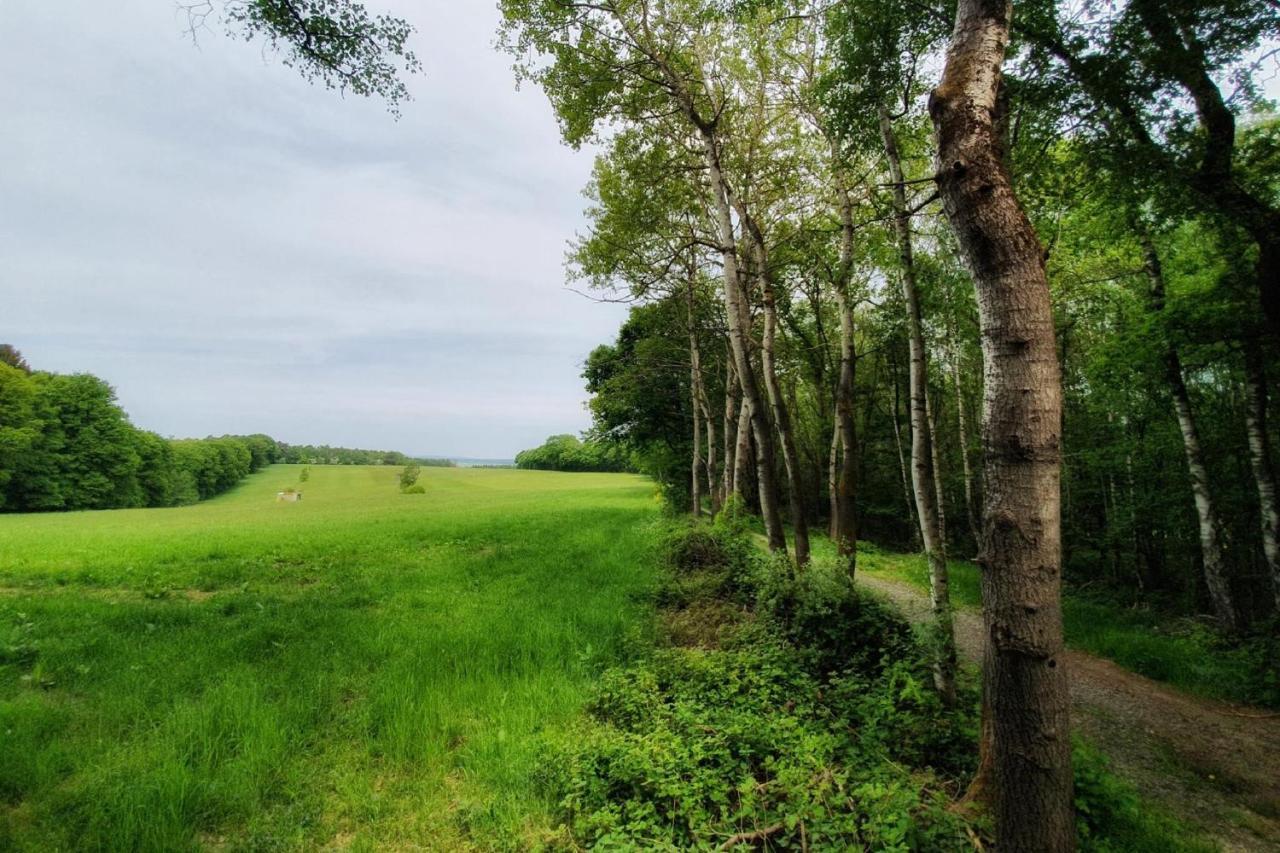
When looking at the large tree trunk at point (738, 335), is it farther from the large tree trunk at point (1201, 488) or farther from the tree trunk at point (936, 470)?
the large tree trunk at point (1201, 488)

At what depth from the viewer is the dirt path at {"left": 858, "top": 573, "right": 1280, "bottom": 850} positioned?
13.4 ft

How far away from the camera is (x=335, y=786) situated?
3814 millimetres

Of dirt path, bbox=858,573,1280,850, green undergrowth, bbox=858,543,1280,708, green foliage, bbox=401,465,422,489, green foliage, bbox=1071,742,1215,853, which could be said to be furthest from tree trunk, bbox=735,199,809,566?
green foliage, bbox=401,465,422,489

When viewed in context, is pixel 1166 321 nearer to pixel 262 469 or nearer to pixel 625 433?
pixel 625 433

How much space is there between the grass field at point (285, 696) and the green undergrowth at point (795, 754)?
0.65 m

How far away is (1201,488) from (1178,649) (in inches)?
117

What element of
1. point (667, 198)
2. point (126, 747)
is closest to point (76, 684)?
point (126, 747)

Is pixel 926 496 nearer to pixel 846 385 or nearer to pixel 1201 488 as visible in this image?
pixel 846 385

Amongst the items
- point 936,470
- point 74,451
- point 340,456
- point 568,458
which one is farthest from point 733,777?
point 340,456

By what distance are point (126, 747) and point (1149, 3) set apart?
41.4 ft

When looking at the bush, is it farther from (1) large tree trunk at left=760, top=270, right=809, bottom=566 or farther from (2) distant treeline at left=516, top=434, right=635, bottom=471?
(2) distant treeline at left=516, top=434, right=635, bottom=471

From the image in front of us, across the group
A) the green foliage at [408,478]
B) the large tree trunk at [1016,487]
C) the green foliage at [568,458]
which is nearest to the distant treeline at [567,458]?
the green foliage at [568,458]

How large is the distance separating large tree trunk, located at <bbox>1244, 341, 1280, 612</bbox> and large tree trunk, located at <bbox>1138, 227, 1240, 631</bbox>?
0.68m

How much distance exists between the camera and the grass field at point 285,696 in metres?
3.42
